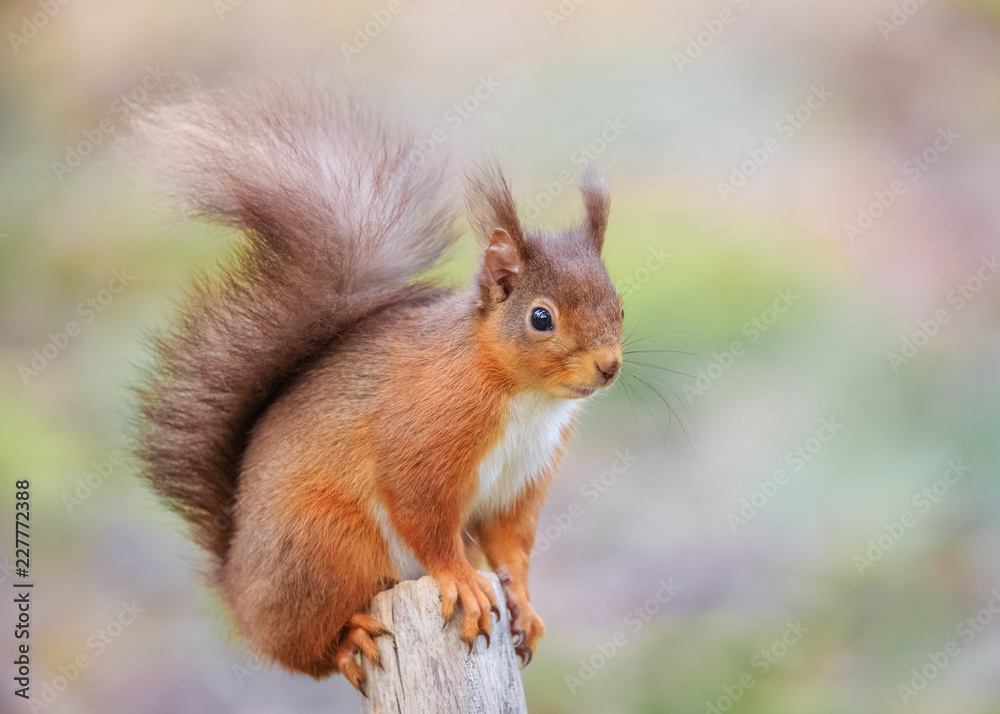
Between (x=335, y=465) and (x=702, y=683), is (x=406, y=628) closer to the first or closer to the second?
(x=335, y=465)

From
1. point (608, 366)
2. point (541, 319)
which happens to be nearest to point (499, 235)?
point (541, 319)

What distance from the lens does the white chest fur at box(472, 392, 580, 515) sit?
151 cm

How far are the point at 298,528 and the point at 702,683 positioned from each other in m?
1.56

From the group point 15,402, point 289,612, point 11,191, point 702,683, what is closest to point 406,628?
point 289,612

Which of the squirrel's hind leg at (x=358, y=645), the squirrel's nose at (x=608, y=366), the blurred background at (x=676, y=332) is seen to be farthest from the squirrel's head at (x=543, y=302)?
the blurred background at (x=676, y=332)

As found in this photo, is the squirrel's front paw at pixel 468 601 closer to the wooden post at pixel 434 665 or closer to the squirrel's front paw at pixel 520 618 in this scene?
the wooden post at pixel 434 665

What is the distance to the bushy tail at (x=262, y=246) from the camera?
1.73 m

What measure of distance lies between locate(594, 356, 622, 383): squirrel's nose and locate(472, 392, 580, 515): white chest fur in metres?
0.15

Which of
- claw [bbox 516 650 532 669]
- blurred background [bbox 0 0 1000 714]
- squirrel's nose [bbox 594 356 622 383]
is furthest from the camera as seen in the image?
blurred background [bbox 0 0 1000 714]

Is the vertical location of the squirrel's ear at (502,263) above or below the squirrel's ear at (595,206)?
below

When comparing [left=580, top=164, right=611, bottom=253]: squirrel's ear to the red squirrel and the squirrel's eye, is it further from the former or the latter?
the squirrel's eye

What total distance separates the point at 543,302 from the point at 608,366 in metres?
0.14

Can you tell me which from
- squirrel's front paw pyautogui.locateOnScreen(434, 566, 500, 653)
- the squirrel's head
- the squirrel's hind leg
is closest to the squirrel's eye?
the squirrel's head

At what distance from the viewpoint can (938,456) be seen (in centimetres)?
295
